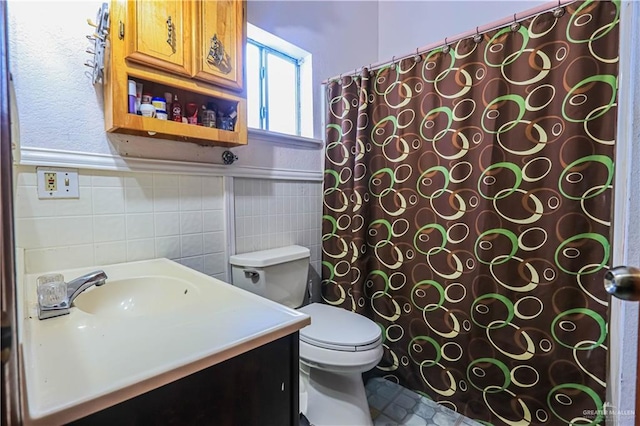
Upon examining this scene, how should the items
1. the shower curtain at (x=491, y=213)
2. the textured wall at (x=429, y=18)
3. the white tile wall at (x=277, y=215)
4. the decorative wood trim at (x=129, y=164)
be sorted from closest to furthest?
1. the decorative wood trim at (x=129, y=164)
2. the shower curtain at (x=491, y=213)
3. the white tile wall at (x=277, y=215)
4. the textured wall at (x=429, y=18)

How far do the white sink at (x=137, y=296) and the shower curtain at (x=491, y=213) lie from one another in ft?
3.19

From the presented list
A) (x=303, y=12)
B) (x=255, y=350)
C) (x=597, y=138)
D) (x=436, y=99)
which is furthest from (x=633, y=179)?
(x=303, y=12)

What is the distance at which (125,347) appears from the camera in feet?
1.79

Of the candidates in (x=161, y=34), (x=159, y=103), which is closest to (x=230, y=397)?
(x=159, y=103)

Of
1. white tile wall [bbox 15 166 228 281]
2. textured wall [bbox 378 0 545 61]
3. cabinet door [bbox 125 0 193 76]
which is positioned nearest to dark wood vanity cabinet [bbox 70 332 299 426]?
white tile wall [bbox 15 166 228 281]

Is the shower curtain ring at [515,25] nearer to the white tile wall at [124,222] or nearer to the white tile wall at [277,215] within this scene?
the white tile wall at [277,215]

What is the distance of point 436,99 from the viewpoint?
1.43 m

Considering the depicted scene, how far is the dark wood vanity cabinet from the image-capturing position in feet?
1.55

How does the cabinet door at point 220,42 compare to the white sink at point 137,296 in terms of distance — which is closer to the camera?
the white sink at point 137,296

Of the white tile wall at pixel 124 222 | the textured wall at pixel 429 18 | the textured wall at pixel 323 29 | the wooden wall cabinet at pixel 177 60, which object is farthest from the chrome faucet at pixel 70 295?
the textured wall at pixel 429 18

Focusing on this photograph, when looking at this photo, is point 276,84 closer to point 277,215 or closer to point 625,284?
point 277,215

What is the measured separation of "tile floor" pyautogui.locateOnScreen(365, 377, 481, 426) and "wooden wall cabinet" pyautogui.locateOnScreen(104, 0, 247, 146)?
139cm

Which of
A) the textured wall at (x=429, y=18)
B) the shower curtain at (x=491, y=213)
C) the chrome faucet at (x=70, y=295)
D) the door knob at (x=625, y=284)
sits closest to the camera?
the door knob at (x=625, y=284)

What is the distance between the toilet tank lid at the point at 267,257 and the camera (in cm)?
139
